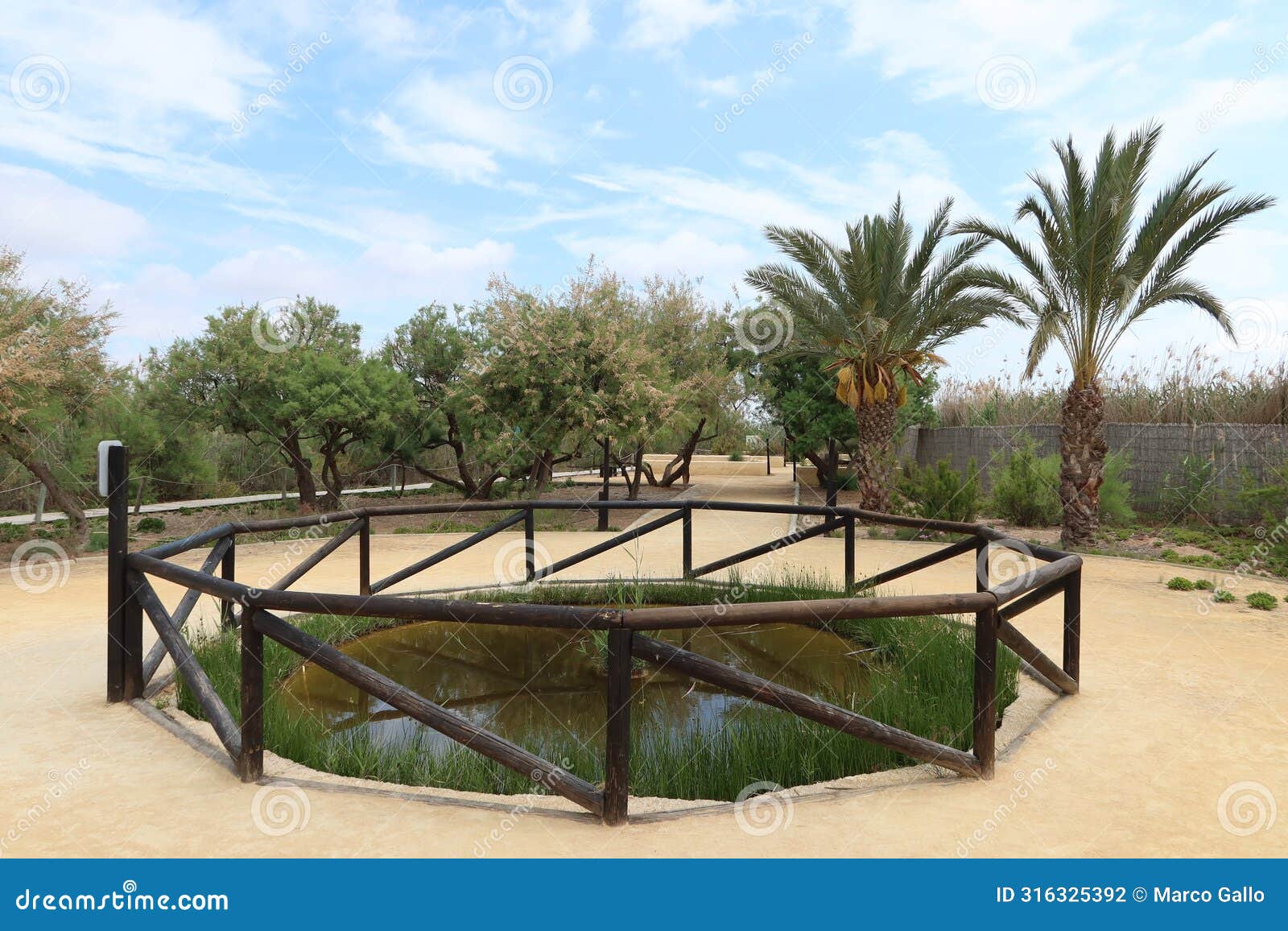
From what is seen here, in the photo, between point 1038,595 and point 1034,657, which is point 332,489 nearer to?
point 1038,595

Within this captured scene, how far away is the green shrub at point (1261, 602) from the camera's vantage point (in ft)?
25.6

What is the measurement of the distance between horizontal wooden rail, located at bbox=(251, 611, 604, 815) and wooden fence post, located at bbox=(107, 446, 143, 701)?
180cm

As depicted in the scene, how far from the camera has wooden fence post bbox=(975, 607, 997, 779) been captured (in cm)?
384

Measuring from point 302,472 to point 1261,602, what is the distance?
17.2 metres

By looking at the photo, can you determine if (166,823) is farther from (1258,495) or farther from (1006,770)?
(1258,495)

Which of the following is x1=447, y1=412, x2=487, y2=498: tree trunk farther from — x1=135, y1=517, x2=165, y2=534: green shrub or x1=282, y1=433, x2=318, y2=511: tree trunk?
x1=135, y1=517, x2=165, y2=534: green shrub

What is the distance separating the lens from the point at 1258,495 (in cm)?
1213

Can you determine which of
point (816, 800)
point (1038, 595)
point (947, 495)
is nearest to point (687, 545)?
point (1038, 595)

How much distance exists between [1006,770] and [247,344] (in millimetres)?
17215

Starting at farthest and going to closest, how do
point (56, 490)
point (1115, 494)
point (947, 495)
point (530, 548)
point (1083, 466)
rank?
point (1115, 494) < point (947, 495) < point (1083, 466) < point (56, 490) < point (530, 548)

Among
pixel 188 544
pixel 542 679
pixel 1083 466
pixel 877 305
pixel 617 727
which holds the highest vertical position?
pixel 877 305

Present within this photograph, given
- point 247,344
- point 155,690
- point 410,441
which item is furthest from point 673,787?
point 410,441

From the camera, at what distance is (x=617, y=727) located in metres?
3.25

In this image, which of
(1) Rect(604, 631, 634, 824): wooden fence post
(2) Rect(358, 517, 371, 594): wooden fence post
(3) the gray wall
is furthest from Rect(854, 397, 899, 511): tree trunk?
(1) Rect(604, 631, 634, 824): wooden fence post
